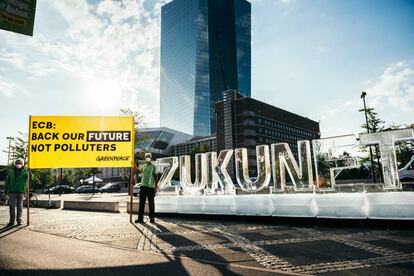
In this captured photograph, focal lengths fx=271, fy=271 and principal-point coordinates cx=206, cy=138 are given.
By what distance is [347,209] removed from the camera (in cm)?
629

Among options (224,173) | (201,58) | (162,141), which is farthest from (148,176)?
(201,58)

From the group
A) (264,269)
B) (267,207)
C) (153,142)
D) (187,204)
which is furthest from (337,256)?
(153,142)

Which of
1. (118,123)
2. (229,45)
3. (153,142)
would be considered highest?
(229,45)

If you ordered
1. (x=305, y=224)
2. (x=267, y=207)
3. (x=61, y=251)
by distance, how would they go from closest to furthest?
(x=61, y=251) < (x=305, y=224) < (x=267, y=207)

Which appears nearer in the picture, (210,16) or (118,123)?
(118,123)

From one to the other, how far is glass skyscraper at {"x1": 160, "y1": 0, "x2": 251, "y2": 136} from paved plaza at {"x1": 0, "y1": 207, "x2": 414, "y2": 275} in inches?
4864

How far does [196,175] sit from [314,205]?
5426 millimetres

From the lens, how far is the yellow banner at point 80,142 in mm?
8123

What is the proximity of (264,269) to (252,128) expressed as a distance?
77.5 m

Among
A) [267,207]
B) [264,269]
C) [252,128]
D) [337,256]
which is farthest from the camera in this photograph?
[252,128]

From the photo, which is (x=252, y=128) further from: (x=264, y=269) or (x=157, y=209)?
(x=264, y=269)

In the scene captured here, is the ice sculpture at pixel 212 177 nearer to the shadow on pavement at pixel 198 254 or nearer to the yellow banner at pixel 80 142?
the yellow banner at pixel 80 142

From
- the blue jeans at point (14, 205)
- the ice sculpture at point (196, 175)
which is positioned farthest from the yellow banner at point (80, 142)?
the ice sculpture at point (196, 175)

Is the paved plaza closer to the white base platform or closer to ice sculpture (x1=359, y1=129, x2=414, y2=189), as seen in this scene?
the white base platform
